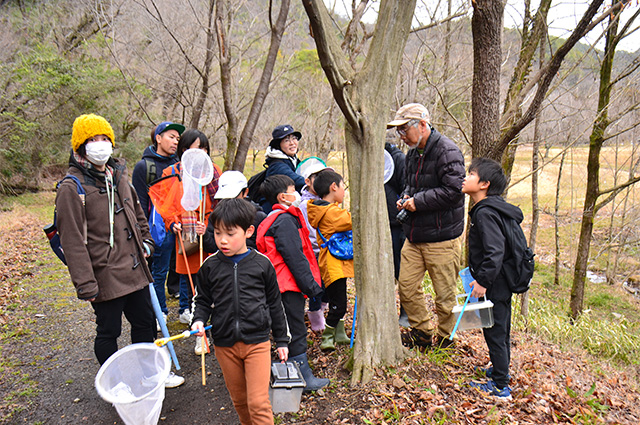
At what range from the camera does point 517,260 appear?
10.3 feet

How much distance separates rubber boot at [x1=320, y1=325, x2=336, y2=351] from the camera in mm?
3949

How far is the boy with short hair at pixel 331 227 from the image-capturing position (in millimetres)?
3779

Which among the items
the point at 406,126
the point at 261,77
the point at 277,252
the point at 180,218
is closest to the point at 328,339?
the point at 277,252

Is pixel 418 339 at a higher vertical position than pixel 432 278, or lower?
lower

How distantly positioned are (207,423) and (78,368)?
1785 mm

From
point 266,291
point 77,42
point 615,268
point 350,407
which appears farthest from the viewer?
point 77,42

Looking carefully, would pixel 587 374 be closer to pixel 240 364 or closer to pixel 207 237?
pixel 240 364

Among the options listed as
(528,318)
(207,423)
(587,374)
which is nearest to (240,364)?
(207,423)

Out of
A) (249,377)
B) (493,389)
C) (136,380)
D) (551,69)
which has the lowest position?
(493,389)

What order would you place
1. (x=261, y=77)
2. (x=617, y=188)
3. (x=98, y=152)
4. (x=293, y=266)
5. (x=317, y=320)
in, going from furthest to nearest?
(x=617, y=188)
(x=261, y=77)
(x=317, y=320)
(x=293, y=266)
(x=98, y=152)

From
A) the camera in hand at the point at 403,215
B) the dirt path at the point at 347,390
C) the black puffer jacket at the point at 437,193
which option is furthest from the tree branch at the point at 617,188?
the camera in hand at the point at 403,215

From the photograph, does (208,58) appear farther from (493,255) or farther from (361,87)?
(493,255)

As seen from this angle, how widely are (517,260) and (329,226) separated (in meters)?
1.62

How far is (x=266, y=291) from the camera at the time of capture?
8.83 ft
